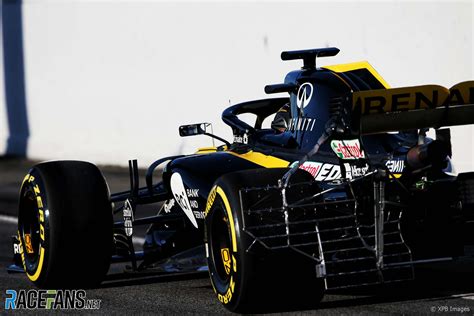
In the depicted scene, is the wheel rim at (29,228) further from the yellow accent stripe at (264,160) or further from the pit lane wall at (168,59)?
the pit lane wall at (168,59)

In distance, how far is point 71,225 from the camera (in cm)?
708

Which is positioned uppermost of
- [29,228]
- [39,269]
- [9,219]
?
[29,228]

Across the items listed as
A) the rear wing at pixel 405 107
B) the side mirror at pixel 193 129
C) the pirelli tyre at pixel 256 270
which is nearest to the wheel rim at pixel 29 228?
the side mirror at pixel 193 129

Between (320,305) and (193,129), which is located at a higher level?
(193,129)

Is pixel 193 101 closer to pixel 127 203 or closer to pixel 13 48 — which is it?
pixel 13 48

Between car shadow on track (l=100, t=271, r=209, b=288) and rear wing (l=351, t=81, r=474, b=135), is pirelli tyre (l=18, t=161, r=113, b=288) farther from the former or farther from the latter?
rear wing (l=351, t=81, r=474, b=135)

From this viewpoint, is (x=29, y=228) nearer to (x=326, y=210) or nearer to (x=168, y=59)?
(x=326, y=210)

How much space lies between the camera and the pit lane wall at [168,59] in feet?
38.0

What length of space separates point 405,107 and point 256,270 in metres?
1.19

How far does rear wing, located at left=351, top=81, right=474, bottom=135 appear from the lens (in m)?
5.92

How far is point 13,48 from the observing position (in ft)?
60.3

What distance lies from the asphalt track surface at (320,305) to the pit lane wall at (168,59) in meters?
3.94

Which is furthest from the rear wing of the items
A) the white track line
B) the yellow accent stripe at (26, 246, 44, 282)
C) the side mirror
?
the white track line

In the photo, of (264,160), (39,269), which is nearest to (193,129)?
(264,160)
